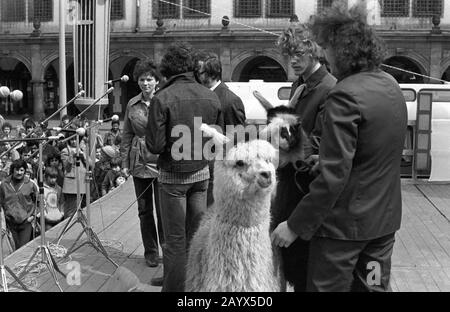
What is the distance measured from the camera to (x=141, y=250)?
7.34 metres

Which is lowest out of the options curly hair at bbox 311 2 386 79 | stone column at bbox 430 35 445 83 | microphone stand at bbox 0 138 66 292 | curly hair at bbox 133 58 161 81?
microphone stand at bbox 0 138 66 292

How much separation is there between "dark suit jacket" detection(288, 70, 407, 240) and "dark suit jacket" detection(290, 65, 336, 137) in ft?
2.47

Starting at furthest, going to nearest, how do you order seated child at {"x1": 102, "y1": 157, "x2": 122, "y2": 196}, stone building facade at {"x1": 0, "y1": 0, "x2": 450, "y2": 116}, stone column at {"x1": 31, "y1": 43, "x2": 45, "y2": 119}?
stone column at {"x1": 31, "y1": 43, "x2": 45, "y2": 119} → stone building facade at {"x1": 0, "y1": 0, "x2": 450, "y2": 116} → seated child at {"x1": 102, "y1": 157, "x2": 122, "y2": 196}

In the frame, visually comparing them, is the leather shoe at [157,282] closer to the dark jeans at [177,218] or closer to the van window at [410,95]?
the dark jeans at [177,218]

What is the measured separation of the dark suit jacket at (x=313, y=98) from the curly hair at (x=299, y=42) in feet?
0.36

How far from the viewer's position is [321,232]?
10.5ft

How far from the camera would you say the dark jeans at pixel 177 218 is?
4.81 meters

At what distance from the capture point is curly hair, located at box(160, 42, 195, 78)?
5117 mm

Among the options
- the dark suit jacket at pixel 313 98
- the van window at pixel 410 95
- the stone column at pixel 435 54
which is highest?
the stone column at pixel 435 54

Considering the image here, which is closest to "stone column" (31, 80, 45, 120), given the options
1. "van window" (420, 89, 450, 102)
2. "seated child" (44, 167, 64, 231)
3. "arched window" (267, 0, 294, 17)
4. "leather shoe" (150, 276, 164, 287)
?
"arched window" (267, 0, 294, 17)

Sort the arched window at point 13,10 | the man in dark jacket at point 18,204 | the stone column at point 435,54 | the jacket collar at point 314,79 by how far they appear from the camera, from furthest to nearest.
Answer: the arched window at point 13,10
the stone column at point 435,54
the man in dark jacket at point 18,204
the jacket collar at point 314,79

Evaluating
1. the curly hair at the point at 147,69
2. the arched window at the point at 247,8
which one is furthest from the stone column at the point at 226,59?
the curly hair at the point at 147,69

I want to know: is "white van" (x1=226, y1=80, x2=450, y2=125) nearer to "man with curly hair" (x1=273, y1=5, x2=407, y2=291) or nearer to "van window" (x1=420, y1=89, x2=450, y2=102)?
"van window" (x1=420, y1=89, x2=450, y2=102)

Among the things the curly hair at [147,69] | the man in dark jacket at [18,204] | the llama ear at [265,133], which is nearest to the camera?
the llama ear at [265,133]
